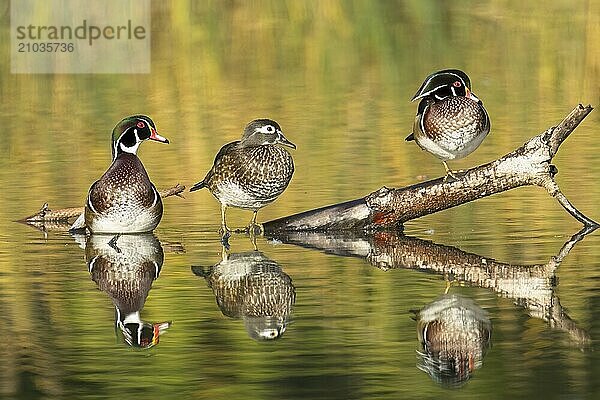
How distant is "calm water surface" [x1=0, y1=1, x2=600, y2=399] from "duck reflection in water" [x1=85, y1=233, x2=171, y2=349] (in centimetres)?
3

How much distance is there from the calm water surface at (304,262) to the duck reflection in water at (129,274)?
3 cm

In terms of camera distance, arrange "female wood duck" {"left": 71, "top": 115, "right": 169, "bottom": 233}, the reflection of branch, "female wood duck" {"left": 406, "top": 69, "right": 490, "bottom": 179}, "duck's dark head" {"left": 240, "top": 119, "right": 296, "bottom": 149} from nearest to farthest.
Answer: the reflection of branch, "female wood duck" {"left": 71, "top": 115, "right": 169, "bottom": 233}, "duck's dark head" {"left": 240, "top": 119, "right": 296, "bottom": 149}, "female wood duck" {"left": 406, "top": 69, "right": 490, "bottom": 179}

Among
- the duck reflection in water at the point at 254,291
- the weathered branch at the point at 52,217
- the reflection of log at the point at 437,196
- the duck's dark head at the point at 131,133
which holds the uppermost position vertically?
the duck's dark head at the point at 131,133

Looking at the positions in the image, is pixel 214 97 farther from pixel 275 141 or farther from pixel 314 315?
pixel 314 315

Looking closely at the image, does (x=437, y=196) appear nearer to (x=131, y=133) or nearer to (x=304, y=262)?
(x=304, y=262)

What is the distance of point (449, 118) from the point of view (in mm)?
13078

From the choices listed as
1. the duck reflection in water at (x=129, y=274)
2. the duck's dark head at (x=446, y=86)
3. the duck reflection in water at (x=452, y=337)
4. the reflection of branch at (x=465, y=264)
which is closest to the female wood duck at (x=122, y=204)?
the duck reflection in water at (x=129, y=274)

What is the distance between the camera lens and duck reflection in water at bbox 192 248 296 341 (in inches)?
359

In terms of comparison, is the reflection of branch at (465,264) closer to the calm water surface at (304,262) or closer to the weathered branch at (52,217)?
the calm water surface at (304,262)

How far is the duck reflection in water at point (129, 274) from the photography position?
9.04 m

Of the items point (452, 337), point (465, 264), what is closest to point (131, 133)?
point (465, 264)

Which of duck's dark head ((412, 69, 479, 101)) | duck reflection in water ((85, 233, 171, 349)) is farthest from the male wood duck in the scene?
duck's dark head ((412, 69, 479, 101))

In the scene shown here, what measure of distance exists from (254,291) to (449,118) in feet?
11.4

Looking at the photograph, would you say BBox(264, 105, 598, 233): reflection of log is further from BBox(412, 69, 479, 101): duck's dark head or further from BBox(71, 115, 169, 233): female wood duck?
BBox(412, 69, 479, 101): duck's dark head
